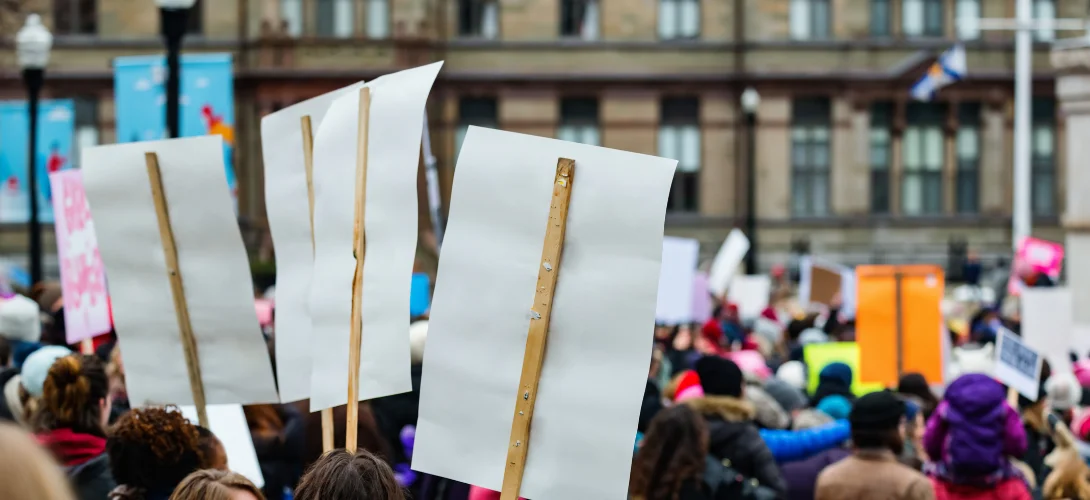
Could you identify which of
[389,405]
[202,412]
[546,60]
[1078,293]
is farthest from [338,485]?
[546,60]

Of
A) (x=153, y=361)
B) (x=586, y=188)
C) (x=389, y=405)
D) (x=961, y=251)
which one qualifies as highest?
(x=586, y=188)

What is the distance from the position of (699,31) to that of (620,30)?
6.11 ft

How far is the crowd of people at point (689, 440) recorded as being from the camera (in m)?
4.55

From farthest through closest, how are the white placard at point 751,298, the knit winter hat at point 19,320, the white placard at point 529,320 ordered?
the white placard at point 751,298, the knit winter hat at point 19,320, the white placard at point 529,320

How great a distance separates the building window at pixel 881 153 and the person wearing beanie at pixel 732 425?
2902 cm

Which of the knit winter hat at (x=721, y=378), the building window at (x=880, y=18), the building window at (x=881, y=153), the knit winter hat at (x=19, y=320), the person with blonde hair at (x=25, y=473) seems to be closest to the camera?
the person with blonde hair at (x=25, y=473)

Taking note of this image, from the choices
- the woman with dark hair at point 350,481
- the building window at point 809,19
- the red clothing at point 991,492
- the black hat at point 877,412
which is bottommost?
the red clothing at point 991,492

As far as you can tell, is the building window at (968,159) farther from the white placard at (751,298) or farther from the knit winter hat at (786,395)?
the knit winter hat at (786,395)

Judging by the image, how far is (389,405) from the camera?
7.30m

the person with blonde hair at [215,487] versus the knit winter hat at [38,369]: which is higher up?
the person with blonde hair at [215,487]

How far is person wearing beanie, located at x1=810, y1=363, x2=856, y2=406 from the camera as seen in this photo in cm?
884

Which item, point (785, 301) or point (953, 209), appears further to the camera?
point (953, 209)

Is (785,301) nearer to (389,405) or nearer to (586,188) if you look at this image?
(389,405)

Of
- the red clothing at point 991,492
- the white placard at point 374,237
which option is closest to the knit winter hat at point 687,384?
the red clothing at point 991,492
